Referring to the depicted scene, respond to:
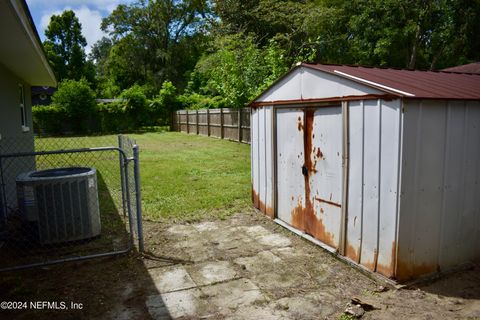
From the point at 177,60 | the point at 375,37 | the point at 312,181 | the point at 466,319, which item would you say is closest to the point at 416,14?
the point at 375,37

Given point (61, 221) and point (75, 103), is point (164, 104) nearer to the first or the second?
point (75, 103)

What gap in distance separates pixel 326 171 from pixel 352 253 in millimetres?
1057

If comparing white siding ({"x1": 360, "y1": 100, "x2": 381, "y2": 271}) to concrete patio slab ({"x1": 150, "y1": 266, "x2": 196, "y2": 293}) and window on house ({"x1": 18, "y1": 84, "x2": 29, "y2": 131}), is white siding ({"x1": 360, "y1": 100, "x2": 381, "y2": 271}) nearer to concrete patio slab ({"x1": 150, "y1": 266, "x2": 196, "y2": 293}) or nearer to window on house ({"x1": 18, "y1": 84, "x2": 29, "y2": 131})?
concrete patio slab ({"x1": 150, "y1": 266, "x2": 196, "y2": 293})

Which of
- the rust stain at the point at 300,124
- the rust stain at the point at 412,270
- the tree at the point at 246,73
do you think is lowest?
the rust stain at the point at 412,270

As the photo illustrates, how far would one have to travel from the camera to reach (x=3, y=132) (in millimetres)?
6148

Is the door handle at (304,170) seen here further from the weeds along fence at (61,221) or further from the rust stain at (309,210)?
the weeds along fence at (61,221)

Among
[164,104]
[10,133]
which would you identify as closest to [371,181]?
[10,133]

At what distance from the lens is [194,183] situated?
8.84 metres

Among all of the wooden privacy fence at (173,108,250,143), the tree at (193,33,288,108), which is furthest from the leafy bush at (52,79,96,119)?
the tree at (193,33,288,108)

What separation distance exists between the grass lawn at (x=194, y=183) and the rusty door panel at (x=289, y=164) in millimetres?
1216

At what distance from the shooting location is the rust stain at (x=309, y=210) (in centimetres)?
481

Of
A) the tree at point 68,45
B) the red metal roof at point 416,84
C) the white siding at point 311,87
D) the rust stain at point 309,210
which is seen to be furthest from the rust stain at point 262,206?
the tree at point 68,45

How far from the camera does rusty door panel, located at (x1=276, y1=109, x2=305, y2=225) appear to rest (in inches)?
204

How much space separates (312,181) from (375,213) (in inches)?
47.4
